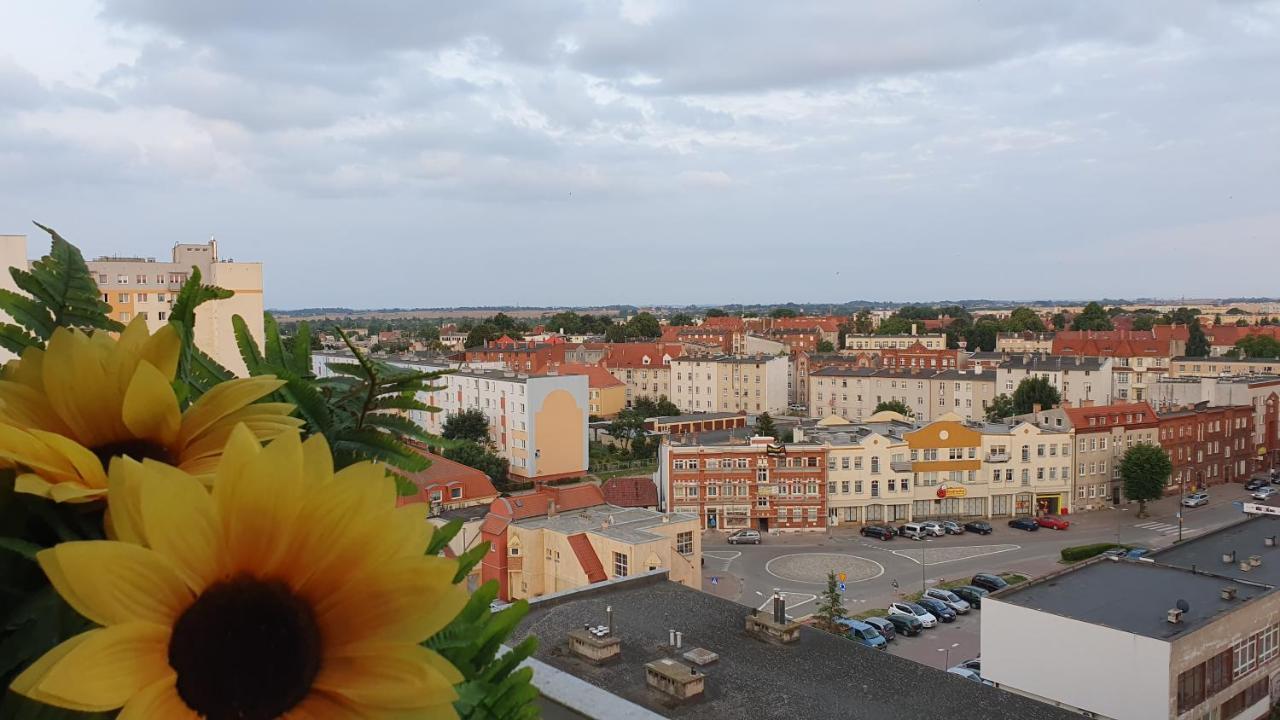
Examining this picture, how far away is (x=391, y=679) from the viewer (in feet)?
3.60

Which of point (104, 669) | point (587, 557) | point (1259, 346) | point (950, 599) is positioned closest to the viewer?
point (104, 669)

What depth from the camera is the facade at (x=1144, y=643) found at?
619 inches

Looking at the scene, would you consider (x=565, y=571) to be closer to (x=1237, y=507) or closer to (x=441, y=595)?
(x=441, y=595)

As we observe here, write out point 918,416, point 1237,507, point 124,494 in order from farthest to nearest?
1. point 918,416
2. point 1237,507
3. point 124,494

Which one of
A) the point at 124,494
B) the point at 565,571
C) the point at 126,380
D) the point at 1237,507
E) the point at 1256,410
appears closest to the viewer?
the point at 124,494

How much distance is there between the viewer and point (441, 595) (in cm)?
109

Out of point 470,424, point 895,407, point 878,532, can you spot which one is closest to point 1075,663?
point 878,532

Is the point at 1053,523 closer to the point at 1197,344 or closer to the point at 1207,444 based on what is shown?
the point at 1207,444

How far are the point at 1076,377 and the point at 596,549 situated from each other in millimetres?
44065

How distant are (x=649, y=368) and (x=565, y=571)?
155ft

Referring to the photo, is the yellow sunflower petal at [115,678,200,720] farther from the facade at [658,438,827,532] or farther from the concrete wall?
the facade at [658,438,827,532]

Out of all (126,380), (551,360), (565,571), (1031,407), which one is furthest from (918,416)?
(126,380)

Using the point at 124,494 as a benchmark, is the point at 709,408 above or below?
below

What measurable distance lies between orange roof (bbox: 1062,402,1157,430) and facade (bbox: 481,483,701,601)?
2307cm
